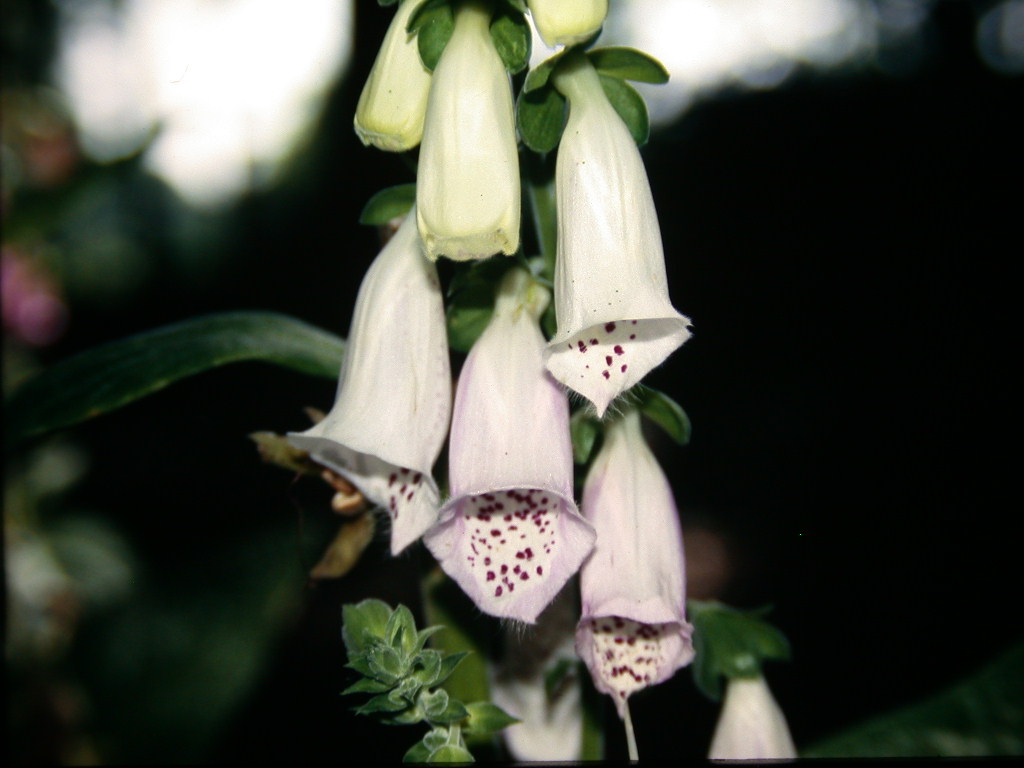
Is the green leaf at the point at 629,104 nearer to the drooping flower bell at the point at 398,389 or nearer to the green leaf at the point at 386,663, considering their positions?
the drooping flower bell at the point at 398,389

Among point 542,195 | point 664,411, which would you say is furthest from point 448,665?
point 542,195

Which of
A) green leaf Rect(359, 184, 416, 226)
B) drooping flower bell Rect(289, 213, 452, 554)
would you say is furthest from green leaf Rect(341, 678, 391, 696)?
green leaf Rect(359, 184, 416, 226)

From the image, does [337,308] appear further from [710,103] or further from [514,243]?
[710,103]

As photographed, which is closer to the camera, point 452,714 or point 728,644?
point 452,714

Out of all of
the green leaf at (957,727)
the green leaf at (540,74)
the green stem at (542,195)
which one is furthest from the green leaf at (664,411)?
the green leaf at (957,727)

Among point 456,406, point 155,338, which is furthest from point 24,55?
point 456,406

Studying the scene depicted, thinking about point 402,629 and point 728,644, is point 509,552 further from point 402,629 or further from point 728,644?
point 728,644
